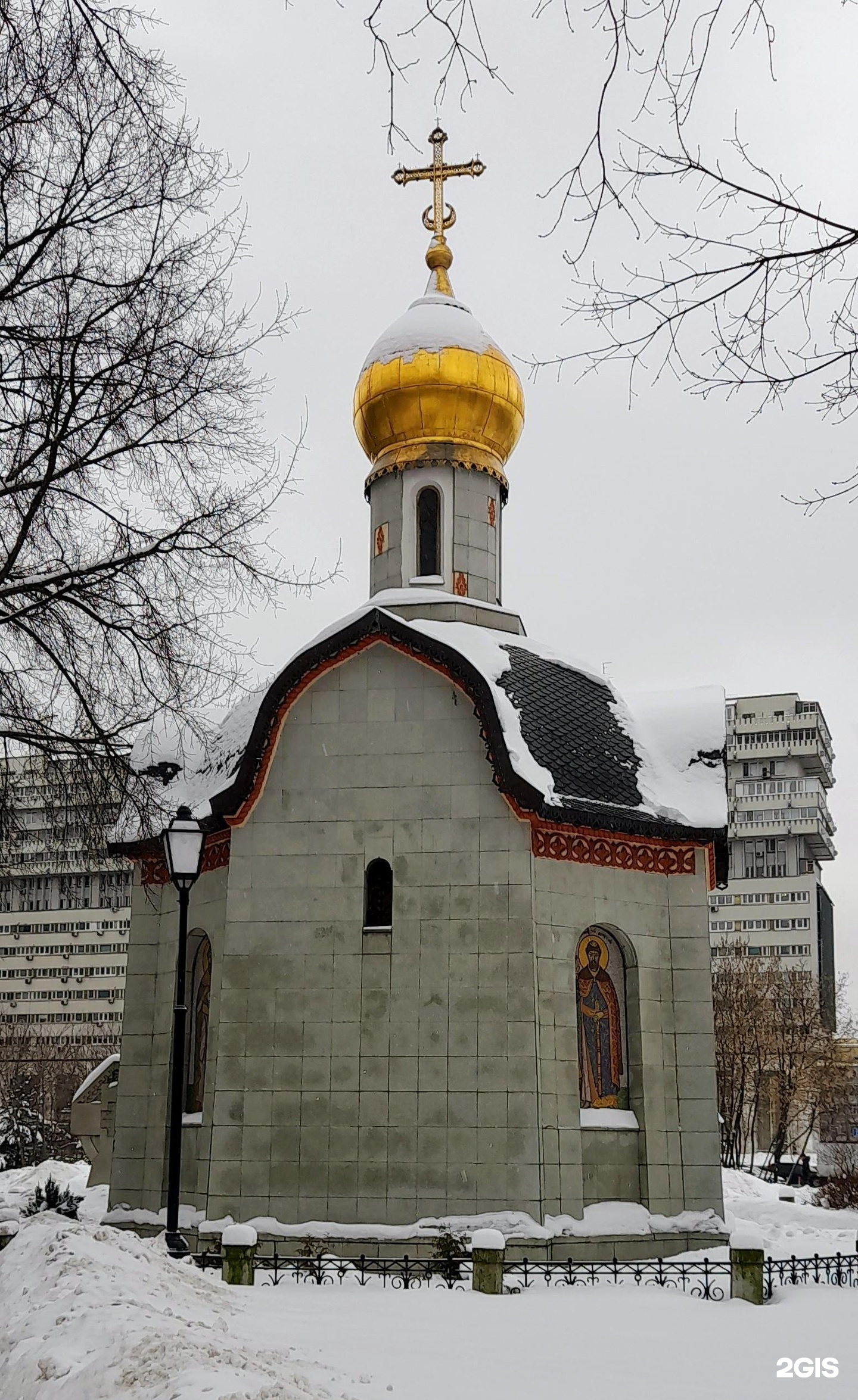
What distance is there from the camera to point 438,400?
59.3ft

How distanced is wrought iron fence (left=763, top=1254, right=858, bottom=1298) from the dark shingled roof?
4833 millimetres

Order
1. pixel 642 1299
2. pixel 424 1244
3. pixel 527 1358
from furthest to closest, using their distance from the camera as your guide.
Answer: pixel 424 1244 → pixel 642 1299 → pixel 527 1358

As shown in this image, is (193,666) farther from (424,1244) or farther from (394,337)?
(394,337)

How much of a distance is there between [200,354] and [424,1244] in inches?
322

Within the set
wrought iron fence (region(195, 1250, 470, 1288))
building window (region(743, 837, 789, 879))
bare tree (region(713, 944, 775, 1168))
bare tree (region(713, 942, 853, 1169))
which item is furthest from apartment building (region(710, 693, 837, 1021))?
wrought iron fence (region(195, 1250, 470, 1288))

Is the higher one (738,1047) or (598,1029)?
(598,1029)

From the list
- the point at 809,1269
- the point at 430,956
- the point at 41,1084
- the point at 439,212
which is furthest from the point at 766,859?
the point at 809,1269

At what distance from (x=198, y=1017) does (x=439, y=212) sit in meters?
12.3

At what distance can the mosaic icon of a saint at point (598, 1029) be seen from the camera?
1393 centimetres

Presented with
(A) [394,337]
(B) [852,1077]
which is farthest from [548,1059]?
(B) [852,1077]

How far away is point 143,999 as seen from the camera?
15.5 metres

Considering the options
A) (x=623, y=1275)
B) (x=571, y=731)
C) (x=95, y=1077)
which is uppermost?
(x=571, y=731)

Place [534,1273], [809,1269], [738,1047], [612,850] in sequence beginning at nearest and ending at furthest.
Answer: [809,1269], [534,1273], [612,850], [738,1047]

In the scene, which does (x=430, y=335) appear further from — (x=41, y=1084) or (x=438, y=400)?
(x=41, y=1084)
